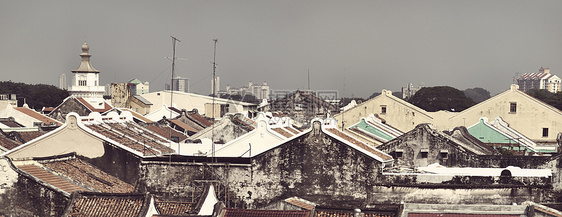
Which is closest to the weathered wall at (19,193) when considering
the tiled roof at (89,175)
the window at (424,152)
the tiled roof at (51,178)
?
the tiled roof at (51,178)

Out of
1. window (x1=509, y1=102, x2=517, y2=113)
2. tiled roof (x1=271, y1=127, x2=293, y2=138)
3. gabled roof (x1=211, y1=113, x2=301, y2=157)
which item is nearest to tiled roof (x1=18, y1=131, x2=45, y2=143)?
gabled roof (x1=211, y1=113, x2=301, y2=157)

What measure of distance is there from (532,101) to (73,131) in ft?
139

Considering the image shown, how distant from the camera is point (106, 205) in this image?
2639cm

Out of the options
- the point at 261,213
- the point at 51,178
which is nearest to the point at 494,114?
the point at 51,178

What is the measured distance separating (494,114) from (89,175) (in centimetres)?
4225

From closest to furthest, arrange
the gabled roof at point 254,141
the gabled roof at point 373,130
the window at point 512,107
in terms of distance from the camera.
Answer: the gabled roof at point 254,141 → the gabled roof at point 373,130 → the window at point 512,107

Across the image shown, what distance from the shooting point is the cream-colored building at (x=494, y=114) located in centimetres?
6550

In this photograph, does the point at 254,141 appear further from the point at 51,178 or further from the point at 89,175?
the point at 51,178

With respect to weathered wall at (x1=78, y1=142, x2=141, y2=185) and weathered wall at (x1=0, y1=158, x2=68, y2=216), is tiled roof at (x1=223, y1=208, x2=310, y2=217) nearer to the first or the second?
weathered wall at (x1=0, y1=158, x2=68, y2=216)

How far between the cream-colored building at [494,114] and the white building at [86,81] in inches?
1682

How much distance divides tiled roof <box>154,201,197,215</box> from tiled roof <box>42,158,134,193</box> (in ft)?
10.7

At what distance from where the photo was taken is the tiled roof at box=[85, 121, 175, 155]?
3591cm

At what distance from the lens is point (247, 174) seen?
32.6 meters

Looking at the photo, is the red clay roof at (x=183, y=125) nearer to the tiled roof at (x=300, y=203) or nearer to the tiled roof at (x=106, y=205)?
the tiled roof at (x=300, y=203)
